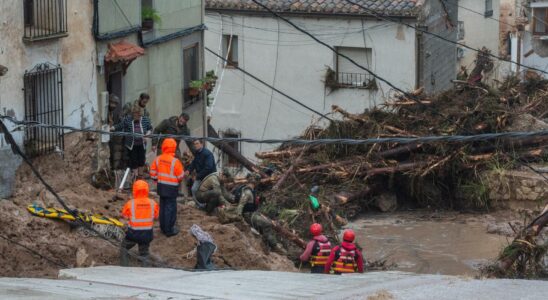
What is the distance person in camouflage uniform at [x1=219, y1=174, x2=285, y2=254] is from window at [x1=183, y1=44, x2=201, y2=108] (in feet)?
22.6

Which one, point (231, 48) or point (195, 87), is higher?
point (231, 48)

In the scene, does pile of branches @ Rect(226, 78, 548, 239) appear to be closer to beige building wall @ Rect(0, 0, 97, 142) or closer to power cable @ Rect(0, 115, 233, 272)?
beige building wall @ Rect(0, 0, 97, 142)

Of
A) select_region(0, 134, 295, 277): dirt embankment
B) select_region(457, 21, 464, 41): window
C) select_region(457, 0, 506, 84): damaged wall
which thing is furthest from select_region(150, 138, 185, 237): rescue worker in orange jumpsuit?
select_region(457, 21, 464, 41): window

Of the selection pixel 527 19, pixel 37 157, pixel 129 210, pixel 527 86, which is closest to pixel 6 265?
pixel 129 210

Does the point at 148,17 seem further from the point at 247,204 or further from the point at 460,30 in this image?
the point at 460,30

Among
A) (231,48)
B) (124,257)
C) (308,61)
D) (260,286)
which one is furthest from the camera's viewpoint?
(231,48)

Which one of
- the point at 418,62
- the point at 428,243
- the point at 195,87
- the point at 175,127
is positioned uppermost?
the point at 418,62

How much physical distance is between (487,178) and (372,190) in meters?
2.19

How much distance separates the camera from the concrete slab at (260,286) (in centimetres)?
1103

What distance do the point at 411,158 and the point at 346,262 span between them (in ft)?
21.3

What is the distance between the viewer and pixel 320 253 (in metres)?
15.6

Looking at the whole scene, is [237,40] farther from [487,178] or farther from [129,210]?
[129,210]

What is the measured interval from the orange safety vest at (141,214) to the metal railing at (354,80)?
15.6m

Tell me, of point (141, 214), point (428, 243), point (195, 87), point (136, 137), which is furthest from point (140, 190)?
point (195, 87)
